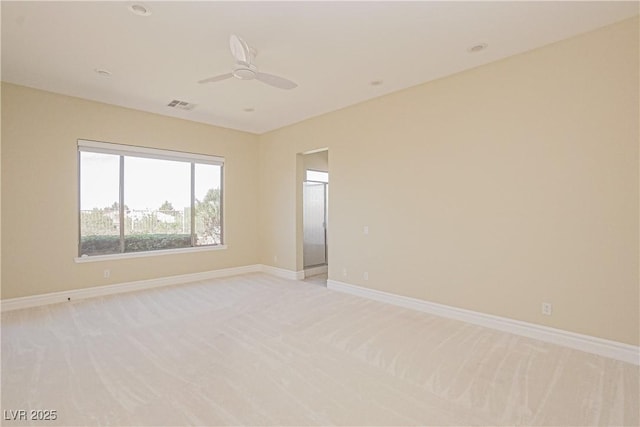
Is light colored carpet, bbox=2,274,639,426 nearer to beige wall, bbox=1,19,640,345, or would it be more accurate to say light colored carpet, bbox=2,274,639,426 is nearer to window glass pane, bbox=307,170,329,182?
beige wall, bbox=1,19,640,345

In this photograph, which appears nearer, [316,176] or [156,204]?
[156,204]

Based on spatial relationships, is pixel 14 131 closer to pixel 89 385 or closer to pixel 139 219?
pixel 139 219

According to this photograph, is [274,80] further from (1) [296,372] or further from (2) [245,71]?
(1) [296,372]

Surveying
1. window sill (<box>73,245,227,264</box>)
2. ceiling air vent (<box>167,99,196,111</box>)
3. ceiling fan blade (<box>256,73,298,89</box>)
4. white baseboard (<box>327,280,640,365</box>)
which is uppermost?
ceiling air vent (<box>167,99,196,111</box>)

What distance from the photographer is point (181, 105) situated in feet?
16.3

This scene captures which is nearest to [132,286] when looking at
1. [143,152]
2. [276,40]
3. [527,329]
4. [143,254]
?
[143,254]

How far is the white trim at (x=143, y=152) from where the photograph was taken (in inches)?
185

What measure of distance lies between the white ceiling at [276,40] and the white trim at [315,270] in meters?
3.39

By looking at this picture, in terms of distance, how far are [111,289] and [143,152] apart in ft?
7.29

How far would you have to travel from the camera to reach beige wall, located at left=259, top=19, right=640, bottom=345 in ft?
9.08

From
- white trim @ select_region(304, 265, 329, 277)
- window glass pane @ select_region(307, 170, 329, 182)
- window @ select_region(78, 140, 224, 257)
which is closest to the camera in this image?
window @ select_region(78, 140, 224, 257)

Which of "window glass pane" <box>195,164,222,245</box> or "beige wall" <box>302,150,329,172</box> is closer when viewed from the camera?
"window glass pane" <box>195,164,222,245</box>

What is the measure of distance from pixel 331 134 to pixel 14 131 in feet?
14.1

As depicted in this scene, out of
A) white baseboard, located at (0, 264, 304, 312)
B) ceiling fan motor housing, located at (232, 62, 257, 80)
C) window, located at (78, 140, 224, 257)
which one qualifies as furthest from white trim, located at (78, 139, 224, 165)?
ceiling fan motor housing, located at (232, 62, 257, 80)
